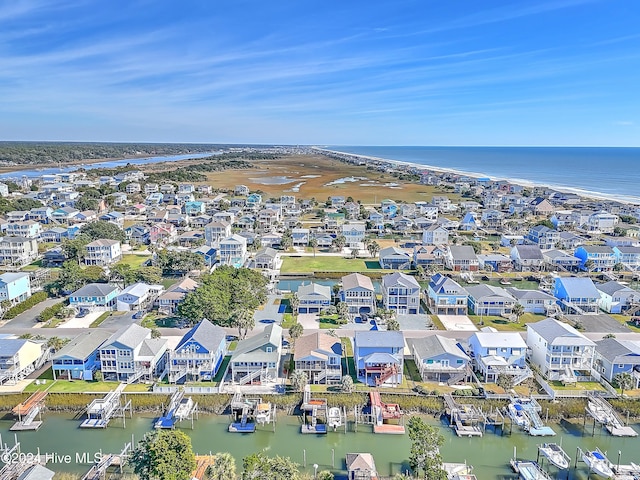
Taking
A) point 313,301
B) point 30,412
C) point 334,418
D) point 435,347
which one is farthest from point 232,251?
point 334,418

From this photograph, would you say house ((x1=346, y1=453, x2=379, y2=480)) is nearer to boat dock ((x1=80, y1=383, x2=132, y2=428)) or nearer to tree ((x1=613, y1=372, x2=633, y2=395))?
boat dock ((x1=80, y1=383, x2=132, y2=428))

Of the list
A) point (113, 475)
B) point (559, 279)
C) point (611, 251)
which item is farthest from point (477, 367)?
point (611, 251)

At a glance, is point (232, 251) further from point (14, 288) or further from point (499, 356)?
point (499, 356)

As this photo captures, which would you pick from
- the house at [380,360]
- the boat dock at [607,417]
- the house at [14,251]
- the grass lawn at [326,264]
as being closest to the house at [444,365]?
the house at [380,360]

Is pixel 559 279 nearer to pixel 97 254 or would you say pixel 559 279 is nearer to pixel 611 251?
pixel 611 251

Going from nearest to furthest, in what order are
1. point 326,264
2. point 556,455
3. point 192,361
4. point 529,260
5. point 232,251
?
1. point 556,455
2. point 192,361
3. point 529,260
4. point 232,251
5. point 326,264

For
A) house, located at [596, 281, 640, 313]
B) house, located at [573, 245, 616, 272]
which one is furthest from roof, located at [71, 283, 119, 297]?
house, located at [573, 245, 616, 272]
